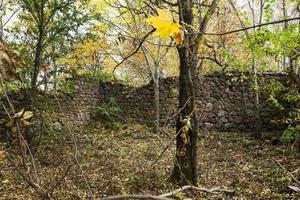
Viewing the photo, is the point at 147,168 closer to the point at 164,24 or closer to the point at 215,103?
the point at 164,24

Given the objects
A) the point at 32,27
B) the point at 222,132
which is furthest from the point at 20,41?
the point at 222,132

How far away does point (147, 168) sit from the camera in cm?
692

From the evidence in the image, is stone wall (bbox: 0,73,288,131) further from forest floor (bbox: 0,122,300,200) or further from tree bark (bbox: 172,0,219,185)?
tree bark (bbox: 172,0,219,185)

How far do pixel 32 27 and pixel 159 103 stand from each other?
21.4 feet

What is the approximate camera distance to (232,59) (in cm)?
769

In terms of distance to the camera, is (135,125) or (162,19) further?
(135,125)

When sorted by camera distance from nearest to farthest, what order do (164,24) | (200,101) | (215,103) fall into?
(164,24)
(215,103)
(200,101)

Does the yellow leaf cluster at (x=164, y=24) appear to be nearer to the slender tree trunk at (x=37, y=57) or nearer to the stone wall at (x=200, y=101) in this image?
the slender tree trunk at (x=37, y=57)

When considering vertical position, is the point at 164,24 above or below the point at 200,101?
above

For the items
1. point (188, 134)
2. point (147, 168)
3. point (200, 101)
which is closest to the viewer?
point (188, 134)

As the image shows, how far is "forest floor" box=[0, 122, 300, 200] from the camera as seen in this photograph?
5551 millimetres

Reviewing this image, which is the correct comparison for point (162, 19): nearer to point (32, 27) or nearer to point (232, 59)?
point (232, 59)

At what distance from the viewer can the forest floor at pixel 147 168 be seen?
5.55m

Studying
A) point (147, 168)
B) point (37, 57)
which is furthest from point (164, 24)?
point (37, 57)
